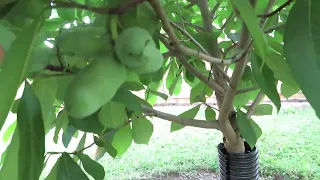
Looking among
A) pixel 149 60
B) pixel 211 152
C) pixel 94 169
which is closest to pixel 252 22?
pixel 149 60

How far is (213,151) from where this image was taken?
48.4 inches

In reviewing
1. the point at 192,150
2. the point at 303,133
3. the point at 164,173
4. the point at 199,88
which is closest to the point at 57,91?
the point at 199,88

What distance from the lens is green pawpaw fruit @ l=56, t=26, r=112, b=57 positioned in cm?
20

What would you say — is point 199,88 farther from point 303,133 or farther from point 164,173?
point 303,133

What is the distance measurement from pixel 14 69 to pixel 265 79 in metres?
0.19

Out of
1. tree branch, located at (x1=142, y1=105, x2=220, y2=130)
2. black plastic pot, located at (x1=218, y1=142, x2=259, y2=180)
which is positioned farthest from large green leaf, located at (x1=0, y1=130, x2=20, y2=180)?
black plastic pot, located at (x1=218, y1=142, x2=259, y2=180)

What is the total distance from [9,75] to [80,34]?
0.04m

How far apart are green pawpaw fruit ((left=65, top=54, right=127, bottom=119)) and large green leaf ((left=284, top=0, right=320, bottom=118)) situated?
9 centimetres

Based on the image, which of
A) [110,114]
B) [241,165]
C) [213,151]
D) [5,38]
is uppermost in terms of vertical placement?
[5,38]

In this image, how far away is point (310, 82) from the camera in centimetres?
22

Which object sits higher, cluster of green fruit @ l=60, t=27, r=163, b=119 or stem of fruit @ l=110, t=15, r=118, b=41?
stem of fruit @ l=110, t=15, r=118, b=41

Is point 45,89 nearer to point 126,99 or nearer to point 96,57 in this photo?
point 126,99

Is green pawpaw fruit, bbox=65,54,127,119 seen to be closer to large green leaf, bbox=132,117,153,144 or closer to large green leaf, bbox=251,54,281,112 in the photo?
large green leaf, bbox=251,54,281,112

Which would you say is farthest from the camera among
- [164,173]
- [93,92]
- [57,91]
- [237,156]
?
[164,173]
